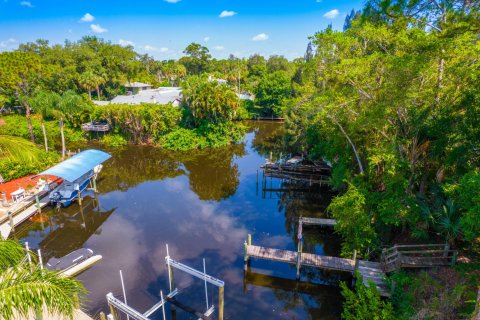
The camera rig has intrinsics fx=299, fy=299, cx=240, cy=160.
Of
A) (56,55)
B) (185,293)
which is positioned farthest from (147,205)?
(56,55)

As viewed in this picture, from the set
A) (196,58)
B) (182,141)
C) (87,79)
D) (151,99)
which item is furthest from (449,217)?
(196,58)

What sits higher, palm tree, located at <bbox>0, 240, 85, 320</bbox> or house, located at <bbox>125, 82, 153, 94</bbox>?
house, located at <bbox>125, 82, 153, 94</bbox>

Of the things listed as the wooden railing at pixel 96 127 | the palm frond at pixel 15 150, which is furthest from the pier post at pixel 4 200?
the wooden railing at pixel 96 127

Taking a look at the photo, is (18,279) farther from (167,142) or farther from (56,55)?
(56,55)

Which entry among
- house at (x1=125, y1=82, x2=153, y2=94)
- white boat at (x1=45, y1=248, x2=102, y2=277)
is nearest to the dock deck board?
white boat at (x1=45, y1=248, x2=102, y2=277)

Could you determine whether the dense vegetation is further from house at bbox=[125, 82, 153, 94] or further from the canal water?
house at bbox=[125, 82, 153, 94]

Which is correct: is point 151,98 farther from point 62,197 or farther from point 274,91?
point 62,197
